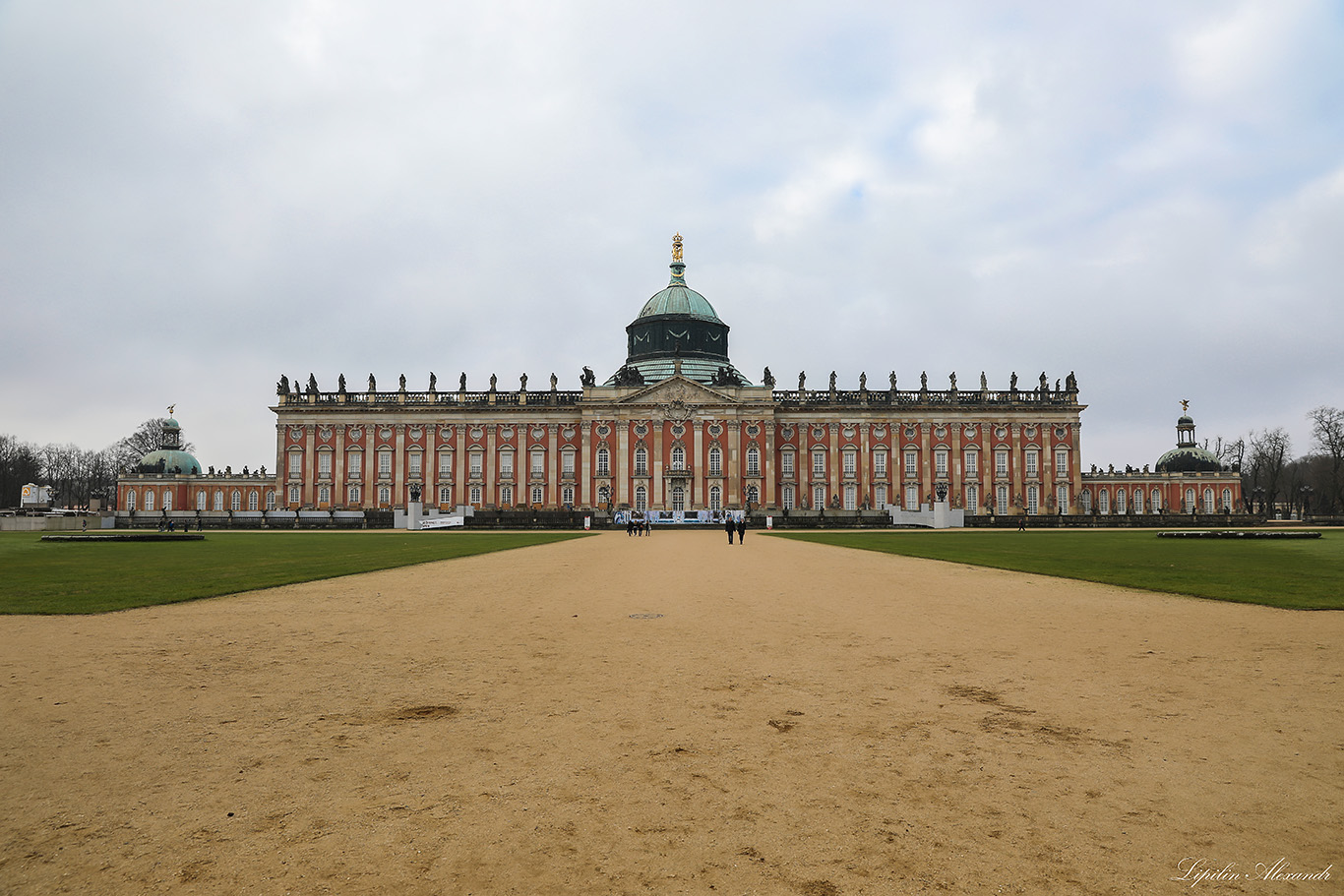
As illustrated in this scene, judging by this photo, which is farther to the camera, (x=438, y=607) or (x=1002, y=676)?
(x=438, y=607)

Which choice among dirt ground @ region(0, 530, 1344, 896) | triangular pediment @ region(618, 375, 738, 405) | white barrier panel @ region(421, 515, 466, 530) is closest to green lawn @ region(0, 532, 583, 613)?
dirt ground @ region(0, 530, 1344, 896)

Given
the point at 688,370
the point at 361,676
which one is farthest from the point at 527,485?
the point at 361,676

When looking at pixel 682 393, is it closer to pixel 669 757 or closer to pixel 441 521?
pixel 441 521

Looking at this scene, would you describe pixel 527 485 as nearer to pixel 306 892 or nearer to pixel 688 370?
pixel 688 370

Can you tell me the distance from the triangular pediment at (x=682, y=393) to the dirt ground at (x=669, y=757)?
61804mm

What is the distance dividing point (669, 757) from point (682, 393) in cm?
6753

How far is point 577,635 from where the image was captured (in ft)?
33.8

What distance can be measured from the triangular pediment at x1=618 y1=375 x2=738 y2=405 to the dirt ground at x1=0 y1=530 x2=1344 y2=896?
203 ft

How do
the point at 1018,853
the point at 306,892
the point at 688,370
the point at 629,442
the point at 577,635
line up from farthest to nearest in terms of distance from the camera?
1. the point at 688,370
2. the point at 629,442
3. the point at 577,635
4. the point at 1018,853
5. the point at 306,892

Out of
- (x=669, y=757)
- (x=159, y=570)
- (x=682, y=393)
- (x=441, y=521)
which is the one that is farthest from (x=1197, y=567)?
(x=682, y=393)

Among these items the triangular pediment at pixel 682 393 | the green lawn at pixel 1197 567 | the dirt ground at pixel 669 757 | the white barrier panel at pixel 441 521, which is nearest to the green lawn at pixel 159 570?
the dirt ground at pixel 669 757

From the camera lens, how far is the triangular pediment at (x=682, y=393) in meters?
72.3

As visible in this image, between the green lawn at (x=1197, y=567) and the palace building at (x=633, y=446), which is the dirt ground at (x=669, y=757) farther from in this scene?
the palace building at (x=633, y=446)

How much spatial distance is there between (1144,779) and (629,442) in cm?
6846
